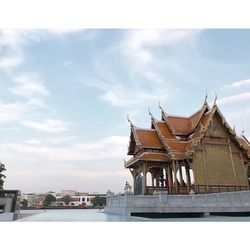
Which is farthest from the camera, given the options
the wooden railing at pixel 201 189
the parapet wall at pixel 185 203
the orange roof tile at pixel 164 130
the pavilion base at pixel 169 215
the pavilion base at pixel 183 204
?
the orange roof tile at pixel 164 130

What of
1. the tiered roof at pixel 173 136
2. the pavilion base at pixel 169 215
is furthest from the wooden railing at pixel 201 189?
the tiered roof at pixel 173 136

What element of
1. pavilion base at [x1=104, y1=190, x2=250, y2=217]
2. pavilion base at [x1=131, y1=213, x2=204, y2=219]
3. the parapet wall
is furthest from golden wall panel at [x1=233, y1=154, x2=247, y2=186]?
the parapet wall

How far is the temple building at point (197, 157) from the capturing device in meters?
15.9

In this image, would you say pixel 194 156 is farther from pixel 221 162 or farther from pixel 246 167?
pixel 246 167

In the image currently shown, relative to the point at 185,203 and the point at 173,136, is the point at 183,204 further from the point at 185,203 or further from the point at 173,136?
the point at 173,136

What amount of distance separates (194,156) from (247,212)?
4.57 metres

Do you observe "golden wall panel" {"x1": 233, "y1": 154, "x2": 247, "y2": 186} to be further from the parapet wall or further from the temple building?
the parapet wall

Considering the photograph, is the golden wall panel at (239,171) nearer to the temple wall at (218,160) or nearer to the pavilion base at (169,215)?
the temple wall at (218,160)

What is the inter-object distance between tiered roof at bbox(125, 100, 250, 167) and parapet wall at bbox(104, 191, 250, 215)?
294 cm

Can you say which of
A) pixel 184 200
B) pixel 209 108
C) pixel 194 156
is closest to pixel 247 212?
pixel 184 200

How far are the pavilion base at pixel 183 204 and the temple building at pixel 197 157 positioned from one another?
1962 mm

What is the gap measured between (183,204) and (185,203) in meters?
0.12

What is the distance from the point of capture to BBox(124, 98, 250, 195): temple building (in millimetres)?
15852

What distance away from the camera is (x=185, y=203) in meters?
13.5
